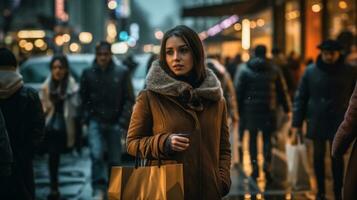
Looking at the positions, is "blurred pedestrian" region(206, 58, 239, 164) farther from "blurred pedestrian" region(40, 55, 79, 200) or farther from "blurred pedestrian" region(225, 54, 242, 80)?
"blurred pedestrian" region(225, 54, 242, 80)

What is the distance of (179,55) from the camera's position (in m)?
4.18

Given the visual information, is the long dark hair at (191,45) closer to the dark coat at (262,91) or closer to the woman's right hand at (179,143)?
the woman's right hand at (179,143)

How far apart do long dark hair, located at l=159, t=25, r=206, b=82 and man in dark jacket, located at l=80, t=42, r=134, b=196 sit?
18.7 ft

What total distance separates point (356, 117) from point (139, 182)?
133 cm

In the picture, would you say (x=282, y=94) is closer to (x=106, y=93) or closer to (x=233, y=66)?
(x=106, y=93)

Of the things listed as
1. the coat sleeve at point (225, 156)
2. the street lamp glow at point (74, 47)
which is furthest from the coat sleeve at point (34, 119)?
the street lamp glow at point (74, 47)

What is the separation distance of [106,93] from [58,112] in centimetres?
68

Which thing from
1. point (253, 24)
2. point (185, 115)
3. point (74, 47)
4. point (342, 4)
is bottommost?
point (185, 115)

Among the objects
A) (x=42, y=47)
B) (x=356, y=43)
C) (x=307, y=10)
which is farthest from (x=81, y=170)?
(x=42, y=47)

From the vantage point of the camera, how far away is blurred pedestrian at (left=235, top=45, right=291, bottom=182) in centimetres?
1072

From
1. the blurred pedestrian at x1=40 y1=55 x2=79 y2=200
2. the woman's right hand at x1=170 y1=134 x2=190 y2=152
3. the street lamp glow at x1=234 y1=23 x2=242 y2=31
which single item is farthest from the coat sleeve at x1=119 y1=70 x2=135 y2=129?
the street lamp glow at x1=234 y1=23 x2=242 y2=31

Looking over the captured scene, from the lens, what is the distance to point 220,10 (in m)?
26.0

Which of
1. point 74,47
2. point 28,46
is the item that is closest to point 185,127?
point 28,46

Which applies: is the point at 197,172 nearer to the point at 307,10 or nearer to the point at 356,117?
the point at 356,117
